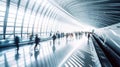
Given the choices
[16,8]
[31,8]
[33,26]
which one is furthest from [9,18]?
[33,26]

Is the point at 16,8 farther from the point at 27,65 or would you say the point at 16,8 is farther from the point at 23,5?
the point at 27,65

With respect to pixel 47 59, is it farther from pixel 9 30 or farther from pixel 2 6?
pixel 9 30

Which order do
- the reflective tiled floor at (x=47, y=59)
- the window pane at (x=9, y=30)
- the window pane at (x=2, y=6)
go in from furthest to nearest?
the window pane at (x=9, y=30), the window pane at (x=2, y=6), the reflective tiled floor at (x=47, y=59)

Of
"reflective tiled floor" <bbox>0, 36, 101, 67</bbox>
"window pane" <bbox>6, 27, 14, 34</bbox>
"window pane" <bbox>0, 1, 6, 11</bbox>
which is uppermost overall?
"window pane" <bbox>0, 1, 6, 11</bbox>

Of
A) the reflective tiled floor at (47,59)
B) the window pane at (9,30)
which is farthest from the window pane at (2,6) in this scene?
the reflective tiled floor at (47,59)

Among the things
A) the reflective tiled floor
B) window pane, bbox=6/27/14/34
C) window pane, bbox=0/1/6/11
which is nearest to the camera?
the reflective tiled floor

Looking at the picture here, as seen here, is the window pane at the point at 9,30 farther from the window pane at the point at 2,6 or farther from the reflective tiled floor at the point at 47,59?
the reflective tiled floor at the point at 47,59

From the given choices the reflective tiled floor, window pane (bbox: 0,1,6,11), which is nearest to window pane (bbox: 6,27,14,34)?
window pane (bbox: 0,1,6,11)

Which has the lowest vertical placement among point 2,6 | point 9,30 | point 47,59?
point 47,59

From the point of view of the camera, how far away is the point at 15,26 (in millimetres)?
21984

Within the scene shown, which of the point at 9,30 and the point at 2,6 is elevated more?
the point at 2,6

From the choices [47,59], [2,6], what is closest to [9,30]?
[2,6]

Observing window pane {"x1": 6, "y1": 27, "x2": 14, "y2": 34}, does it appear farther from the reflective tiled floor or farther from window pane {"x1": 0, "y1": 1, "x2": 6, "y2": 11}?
the reflective tiled floor

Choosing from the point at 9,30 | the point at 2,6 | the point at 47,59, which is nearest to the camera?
the point at 47,59
